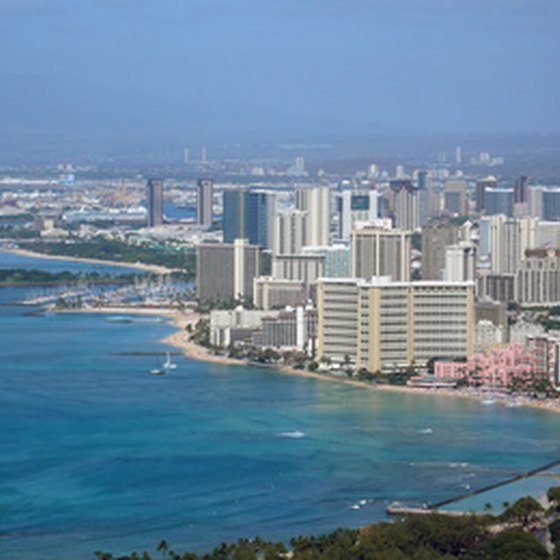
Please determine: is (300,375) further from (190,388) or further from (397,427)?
(397,427)

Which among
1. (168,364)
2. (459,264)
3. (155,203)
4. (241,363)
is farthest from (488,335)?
(155,203)

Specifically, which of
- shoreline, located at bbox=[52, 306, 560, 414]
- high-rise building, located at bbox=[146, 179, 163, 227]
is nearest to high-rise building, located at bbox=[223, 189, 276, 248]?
shoreline, located at bbox=[52, 306, 560, 414]

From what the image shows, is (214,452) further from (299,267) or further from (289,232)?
(289,232)

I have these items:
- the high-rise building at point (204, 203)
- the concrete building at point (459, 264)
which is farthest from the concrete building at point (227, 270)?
the high-rise building at point (204, 203)

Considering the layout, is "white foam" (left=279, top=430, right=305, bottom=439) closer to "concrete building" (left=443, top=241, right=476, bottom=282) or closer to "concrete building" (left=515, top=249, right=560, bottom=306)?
"concrete building" (left=443, top=241, right=476, bottom=282)

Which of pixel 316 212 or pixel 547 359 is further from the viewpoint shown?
pixel 316 212

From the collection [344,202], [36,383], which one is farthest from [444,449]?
[344,202]

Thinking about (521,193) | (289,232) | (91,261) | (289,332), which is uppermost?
(521,193)
